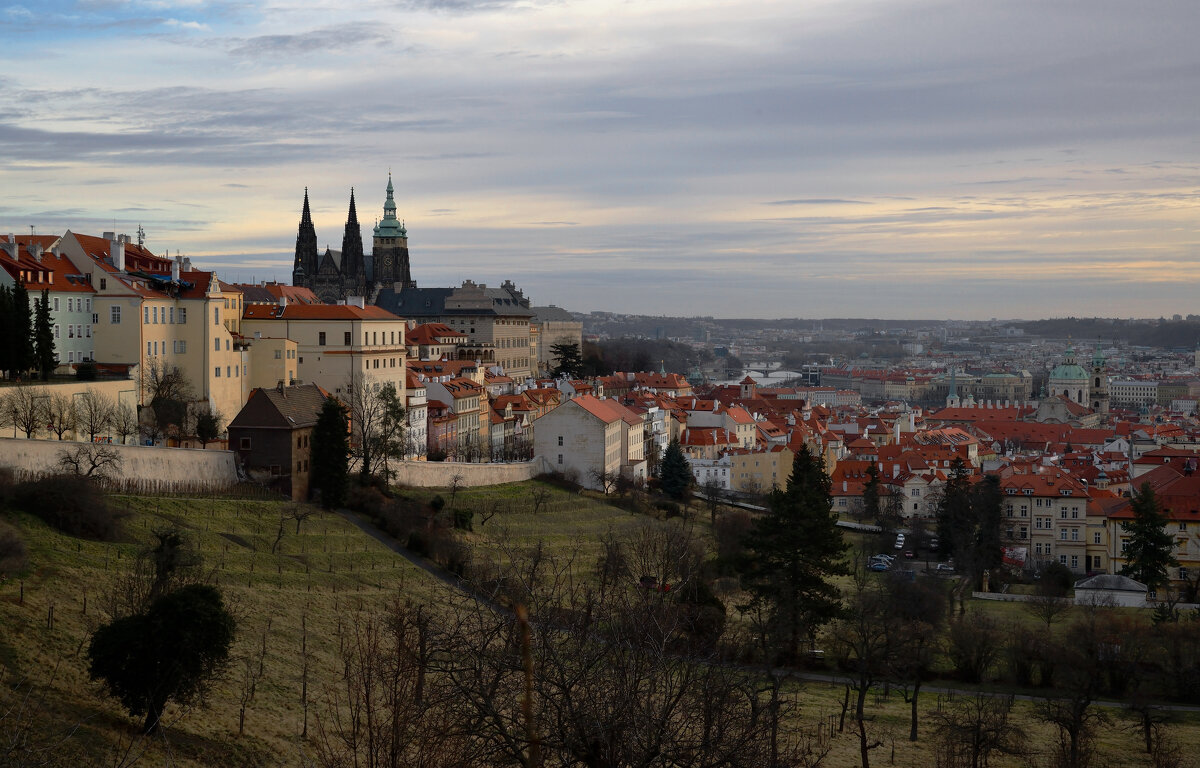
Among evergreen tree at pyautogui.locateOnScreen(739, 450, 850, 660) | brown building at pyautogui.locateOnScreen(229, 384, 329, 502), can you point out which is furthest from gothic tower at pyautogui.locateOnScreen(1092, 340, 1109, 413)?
brown building at pyautogui.locateOnScreen(229, 384, 329, 502)

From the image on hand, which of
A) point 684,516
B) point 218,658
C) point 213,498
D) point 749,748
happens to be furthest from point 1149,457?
point 749,748

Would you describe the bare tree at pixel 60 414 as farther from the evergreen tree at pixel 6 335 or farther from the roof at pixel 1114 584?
the roof at pixel 1114 584

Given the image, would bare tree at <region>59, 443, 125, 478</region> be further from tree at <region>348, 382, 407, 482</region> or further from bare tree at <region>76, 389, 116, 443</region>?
tree at <region>348, 382, 407, 482</region>

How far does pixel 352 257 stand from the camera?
122 metres

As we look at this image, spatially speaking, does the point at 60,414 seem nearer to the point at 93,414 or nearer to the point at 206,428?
the point at 93,414

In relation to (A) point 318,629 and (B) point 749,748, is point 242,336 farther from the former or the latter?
(B) point 749,748

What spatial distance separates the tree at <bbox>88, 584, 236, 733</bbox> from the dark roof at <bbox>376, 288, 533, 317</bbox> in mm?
83007

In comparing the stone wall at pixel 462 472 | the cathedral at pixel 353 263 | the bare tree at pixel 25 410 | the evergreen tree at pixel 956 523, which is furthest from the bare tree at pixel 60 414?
the cathedral at pixel 353 263

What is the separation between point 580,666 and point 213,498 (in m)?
28.8

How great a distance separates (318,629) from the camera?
2706cm

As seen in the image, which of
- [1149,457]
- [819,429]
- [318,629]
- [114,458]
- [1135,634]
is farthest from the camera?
[819,429]

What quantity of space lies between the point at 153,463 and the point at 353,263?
8872 centimetres

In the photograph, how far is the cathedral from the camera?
11875 cm

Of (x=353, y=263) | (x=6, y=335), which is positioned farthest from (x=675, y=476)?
(x=353, y=263)
